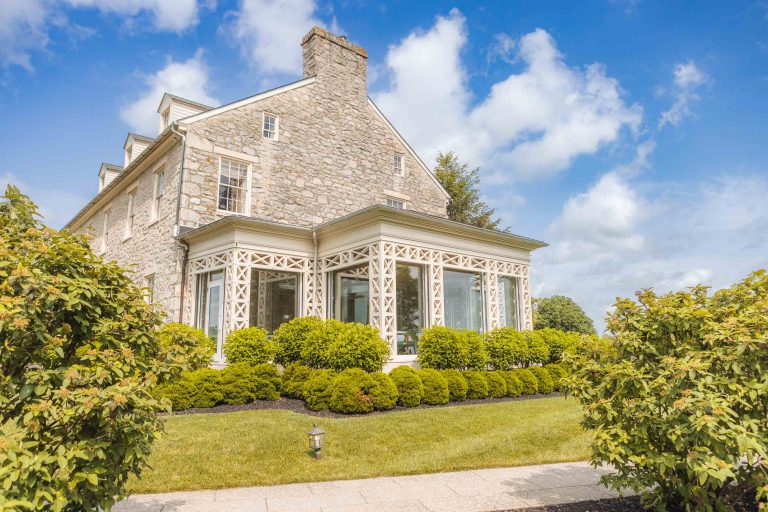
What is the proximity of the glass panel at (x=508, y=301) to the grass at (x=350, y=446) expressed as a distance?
5.68 metres

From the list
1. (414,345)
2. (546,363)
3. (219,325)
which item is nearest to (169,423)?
(219,325)

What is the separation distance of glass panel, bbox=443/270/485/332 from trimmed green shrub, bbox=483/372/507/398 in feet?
7.95

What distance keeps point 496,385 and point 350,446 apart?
5.18 meters

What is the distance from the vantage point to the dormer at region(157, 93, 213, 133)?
1656cm

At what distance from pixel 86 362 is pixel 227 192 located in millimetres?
12168

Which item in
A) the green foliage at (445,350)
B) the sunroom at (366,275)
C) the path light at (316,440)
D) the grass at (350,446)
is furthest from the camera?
the sunroom at (366,275)

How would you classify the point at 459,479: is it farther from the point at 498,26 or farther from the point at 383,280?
the point at 498,26

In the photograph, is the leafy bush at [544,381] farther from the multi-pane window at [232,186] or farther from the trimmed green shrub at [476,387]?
the multi-pane window at [232,186]

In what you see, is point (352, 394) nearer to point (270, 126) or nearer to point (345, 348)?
point (345, 348)

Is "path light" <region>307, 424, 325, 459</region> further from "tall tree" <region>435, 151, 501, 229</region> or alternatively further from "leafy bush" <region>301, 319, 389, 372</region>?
"tall tree" <region>435, 151, 501, 229</region>

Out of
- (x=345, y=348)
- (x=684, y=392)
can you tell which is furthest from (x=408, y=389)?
(x=684, y=392)

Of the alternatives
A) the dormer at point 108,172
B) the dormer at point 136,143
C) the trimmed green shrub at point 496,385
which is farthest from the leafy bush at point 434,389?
the dormer at point 108,172

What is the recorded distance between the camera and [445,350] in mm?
10945

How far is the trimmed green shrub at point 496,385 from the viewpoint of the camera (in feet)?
34.6
